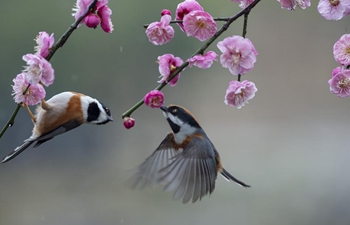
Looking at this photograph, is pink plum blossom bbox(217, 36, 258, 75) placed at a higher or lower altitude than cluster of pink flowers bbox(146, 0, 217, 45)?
lower

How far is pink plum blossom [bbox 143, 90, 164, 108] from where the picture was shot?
0.70 metres

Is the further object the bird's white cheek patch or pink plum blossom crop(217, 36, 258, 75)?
the bird's white cheek patch

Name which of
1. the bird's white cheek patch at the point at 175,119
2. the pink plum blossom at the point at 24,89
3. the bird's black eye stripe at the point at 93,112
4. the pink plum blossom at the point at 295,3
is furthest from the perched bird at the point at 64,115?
the pink plum blossom at the point at 295,3

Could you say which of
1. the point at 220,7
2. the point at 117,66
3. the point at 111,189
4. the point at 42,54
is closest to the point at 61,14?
the point at 117,66

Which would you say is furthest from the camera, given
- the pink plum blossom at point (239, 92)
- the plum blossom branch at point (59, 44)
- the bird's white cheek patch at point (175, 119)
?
the bird's white cheek patch at point (175, 119)

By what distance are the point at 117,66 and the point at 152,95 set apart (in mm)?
1906

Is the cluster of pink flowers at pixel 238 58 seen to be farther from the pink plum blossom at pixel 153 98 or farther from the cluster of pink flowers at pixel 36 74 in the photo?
the cluster of pink flowers at pixel 36 74

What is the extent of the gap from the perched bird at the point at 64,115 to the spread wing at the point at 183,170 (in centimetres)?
12

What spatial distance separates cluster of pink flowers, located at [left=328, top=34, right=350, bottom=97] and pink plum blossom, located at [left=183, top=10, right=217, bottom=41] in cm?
17

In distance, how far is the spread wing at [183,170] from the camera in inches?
32.2

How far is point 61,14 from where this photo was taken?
7.41ft

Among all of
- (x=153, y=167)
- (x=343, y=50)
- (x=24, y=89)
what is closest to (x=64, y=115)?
(x=153, y=167)

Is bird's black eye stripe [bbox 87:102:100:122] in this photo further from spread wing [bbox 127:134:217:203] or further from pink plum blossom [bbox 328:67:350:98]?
pink plum blossom [bbox 328:67:350:98]

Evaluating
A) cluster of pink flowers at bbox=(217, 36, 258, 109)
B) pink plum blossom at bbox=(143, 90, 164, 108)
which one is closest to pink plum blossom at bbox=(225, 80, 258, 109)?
cluster of pink flowers at bbox=(217, 36, 258, 109)
